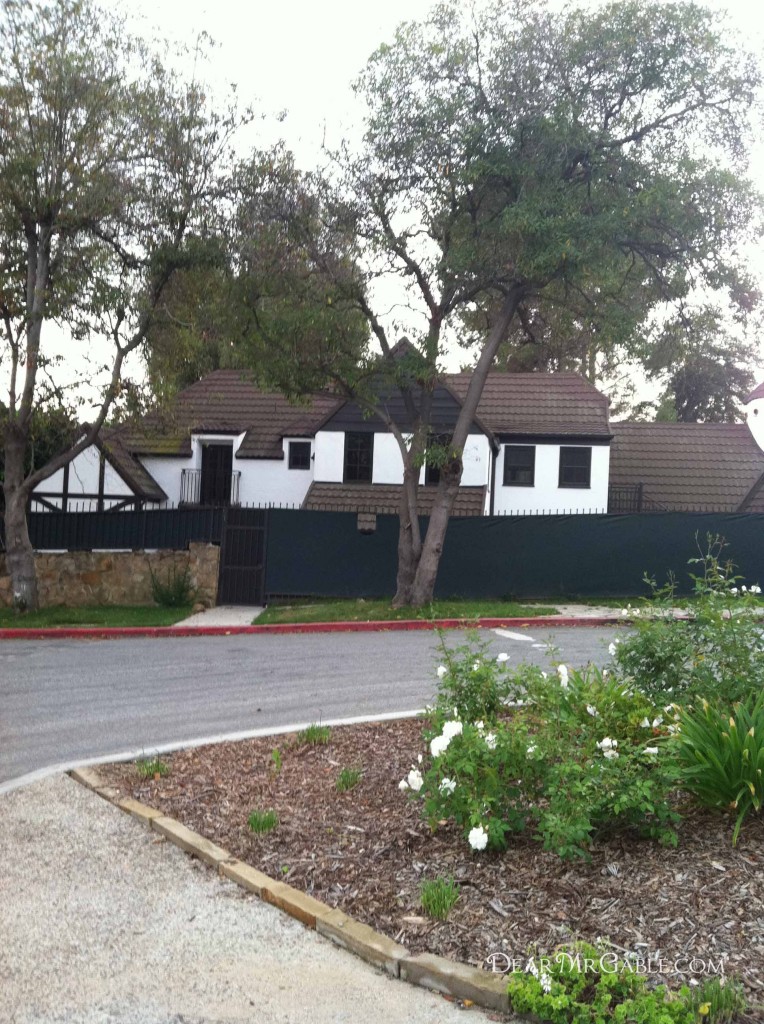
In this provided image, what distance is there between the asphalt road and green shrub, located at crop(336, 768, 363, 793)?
1551mm

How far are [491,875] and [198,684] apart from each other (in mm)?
7647

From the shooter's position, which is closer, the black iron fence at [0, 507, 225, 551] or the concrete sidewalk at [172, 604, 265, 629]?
the concrete sidewalk at [172, 604, 265, 629]

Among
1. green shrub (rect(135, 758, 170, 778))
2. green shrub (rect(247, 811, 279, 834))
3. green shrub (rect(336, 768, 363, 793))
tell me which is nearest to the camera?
green shrub (rect(247, 811, 279, 834))

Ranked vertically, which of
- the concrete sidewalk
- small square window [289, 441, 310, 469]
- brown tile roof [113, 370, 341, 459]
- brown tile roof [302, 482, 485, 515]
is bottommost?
the concrete sidewalk

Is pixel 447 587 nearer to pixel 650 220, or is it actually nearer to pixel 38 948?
pixel 650 220

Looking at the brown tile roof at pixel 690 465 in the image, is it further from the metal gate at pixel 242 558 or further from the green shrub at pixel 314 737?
the green shrub at pixel 314 737

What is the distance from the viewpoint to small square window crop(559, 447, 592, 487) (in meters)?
30.9

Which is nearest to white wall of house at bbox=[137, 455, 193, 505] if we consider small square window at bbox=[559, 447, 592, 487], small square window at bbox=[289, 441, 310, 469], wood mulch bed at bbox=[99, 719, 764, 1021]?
small square window at bbox=[289, 441, 310, 469]

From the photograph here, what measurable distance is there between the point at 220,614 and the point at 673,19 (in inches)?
545

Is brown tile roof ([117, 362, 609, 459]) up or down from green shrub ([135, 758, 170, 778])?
up

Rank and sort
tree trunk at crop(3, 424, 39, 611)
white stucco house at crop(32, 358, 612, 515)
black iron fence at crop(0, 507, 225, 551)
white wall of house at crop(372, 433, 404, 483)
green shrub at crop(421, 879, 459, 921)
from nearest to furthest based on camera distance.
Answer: green shrub at crop(421, 879, 459, 921) < tree trunk at crop(3, 424, 39, 611) < black iron fence at crop(0, 507, 225, 551) < white stucco house at crop(32, 358, 612, 515) < white wall of house at crop(372, 433, 404, 483)

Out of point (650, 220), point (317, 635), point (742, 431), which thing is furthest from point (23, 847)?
point (742, 431)

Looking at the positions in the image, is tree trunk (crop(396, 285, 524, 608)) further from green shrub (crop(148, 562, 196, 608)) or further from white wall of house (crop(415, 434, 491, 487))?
white wall of house (crop(415, 434, 491, 487))

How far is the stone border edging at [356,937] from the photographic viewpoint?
425 centimetres
